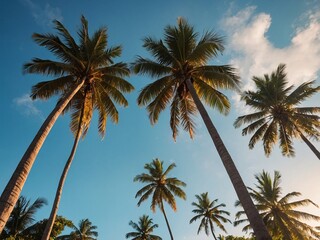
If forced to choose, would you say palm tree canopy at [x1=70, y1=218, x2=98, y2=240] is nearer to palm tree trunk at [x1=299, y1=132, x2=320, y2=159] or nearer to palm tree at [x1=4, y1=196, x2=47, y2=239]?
palm tree at [x1=4, y1=196, x2=47, y2=239]

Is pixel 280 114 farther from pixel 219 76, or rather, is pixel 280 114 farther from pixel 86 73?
pixel 86 73

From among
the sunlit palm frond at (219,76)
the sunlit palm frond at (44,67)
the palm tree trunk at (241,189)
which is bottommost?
the palm tree trunk at (241,189)

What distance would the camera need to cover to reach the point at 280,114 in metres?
19.4

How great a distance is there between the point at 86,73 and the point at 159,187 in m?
19.3

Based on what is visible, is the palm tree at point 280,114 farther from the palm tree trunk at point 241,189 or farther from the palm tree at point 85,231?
the palm tree at point 85,231

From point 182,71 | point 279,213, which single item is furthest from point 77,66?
point 279,213

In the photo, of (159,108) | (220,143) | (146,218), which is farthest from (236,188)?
(146,218)

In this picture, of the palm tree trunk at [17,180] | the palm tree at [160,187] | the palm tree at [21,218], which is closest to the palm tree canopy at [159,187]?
the palm tree at [160,187]

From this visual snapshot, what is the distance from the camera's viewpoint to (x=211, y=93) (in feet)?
42.4

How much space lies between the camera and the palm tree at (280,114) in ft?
61.5

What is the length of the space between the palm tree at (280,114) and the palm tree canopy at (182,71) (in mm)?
7708

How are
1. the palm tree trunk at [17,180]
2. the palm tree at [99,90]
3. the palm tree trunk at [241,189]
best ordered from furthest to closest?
the palm tree at [99,90] → the palm tree trunk at [241,189] → the palm tree trunk at [17,180]

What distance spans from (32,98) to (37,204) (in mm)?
15457

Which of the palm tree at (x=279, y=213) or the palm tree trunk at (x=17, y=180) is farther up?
the palm tree at (x=279, y=213)
